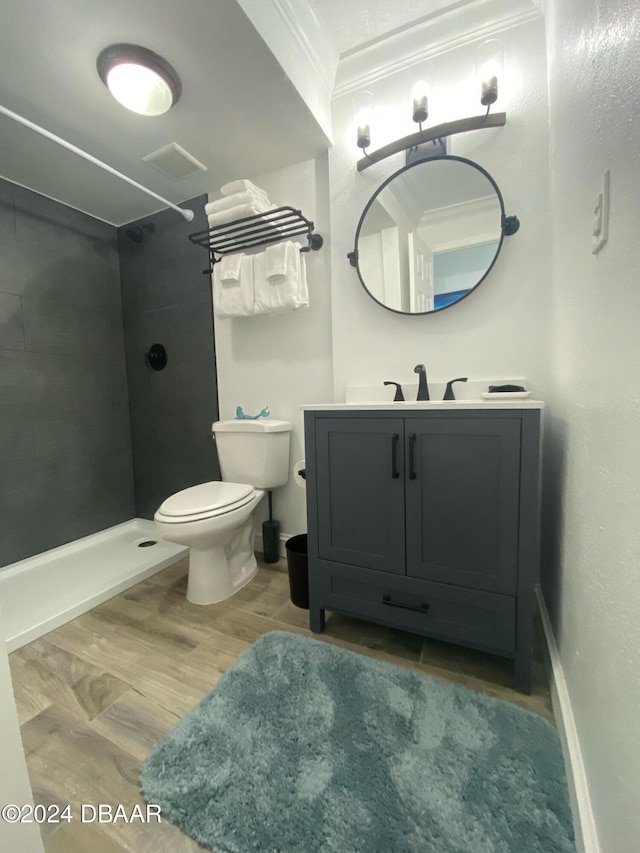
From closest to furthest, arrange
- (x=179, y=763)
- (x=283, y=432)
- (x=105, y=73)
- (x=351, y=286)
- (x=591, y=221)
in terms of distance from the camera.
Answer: (x=591, y=221) < (x=179, y=763) < (x=105, y=73) < (x=351, y=286) < (x=283, y=432)

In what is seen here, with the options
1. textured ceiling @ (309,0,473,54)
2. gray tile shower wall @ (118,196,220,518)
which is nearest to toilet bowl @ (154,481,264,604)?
gray tile shower wall @ (118,196,220,518)

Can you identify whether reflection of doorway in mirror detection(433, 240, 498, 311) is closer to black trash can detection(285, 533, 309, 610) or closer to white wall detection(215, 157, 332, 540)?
white wall detection(215, 157, 332, 540)

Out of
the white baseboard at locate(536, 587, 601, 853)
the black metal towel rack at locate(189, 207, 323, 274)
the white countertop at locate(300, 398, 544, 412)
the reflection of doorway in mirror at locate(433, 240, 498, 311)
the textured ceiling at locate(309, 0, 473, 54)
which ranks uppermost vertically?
the textured ceiling at locate(309, 0, 473, 54)

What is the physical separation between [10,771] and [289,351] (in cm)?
164

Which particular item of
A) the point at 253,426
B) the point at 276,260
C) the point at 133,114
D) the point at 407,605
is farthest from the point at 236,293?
the point at 407,605

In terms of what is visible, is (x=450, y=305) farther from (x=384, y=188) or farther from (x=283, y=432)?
(x=283, y=432)

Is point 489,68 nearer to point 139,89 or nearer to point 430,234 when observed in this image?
point 430,234

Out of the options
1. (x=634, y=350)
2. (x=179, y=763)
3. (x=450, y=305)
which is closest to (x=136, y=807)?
(x=179, y=763)

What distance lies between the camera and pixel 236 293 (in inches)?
67.9

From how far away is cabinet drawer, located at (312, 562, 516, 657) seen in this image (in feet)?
3.36

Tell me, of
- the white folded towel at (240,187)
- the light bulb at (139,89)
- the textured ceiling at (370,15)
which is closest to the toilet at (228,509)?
the white folded towel at (240,187)

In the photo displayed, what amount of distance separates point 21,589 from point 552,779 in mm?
2139

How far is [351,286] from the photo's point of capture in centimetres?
162

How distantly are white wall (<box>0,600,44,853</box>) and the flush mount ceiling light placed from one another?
171 centimetres
